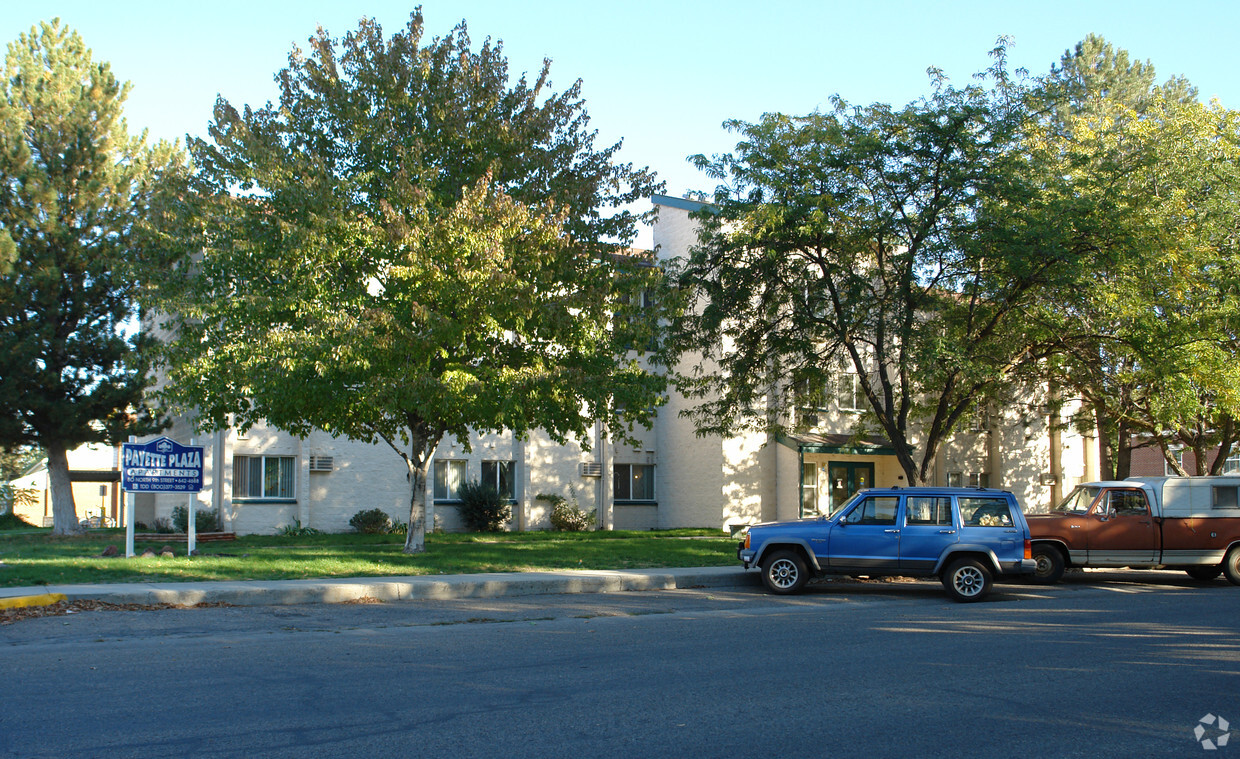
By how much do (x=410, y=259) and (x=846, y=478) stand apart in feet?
68.1

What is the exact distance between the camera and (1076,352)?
72.1 ft

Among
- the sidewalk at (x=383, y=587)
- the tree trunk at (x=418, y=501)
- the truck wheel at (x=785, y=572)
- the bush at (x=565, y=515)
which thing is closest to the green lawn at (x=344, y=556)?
the tree trunk at (x=418, y=501)

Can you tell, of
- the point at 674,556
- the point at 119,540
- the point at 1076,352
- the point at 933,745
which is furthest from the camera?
the point at 119,540

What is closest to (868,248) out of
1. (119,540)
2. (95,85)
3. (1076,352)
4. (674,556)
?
(1076,352)

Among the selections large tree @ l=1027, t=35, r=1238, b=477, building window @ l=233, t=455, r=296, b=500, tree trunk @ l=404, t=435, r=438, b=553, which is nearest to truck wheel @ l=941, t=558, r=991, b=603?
large tree @ l=1027, t=35, r=1238, b=477

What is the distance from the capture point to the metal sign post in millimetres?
17609

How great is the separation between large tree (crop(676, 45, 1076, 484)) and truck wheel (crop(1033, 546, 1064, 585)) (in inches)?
138

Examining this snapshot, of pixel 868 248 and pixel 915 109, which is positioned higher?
pixel 915 109

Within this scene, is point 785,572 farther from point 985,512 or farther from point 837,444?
point 837,444

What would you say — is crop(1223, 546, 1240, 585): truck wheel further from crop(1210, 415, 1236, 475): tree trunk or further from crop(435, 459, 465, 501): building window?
crop(435, 459, 465, 501): building window

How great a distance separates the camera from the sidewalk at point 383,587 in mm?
13102

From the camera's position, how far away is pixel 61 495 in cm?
2706

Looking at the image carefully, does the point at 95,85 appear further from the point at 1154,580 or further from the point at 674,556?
the point at 1154,580

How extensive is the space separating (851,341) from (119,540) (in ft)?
60.4
